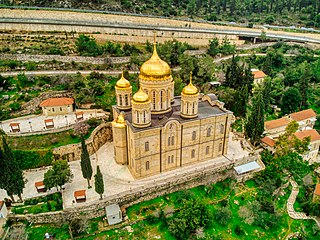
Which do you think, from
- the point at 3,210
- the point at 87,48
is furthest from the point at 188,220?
the point at 87,48

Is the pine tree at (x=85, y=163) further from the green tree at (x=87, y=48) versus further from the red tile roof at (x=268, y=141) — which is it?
the green tree at (x=87, y=48)

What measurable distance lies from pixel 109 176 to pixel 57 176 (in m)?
5.42

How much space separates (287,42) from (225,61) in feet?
79.2

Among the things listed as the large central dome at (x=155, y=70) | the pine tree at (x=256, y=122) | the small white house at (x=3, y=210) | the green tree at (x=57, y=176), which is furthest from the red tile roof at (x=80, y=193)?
the pine tree at (x=256, y=122)

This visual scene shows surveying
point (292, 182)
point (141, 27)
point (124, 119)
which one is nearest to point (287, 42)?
point (141, 27)

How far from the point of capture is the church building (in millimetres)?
27000

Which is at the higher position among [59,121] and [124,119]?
[124,119]

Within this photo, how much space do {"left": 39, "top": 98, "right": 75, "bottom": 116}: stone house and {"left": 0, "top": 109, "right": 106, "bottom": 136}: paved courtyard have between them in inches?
22.5

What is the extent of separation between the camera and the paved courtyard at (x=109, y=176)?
26562mm

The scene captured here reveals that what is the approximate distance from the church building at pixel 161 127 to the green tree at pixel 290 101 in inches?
741

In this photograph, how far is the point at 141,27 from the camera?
65375mm

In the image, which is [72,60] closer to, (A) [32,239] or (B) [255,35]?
(A) [32,239]

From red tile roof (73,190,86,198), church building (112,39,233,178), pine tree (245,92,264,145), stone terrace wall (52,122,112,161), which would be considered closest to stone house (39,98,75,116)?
stone terrace wall (52,122,112,161)

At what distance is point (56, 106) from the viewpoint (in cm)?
3653
